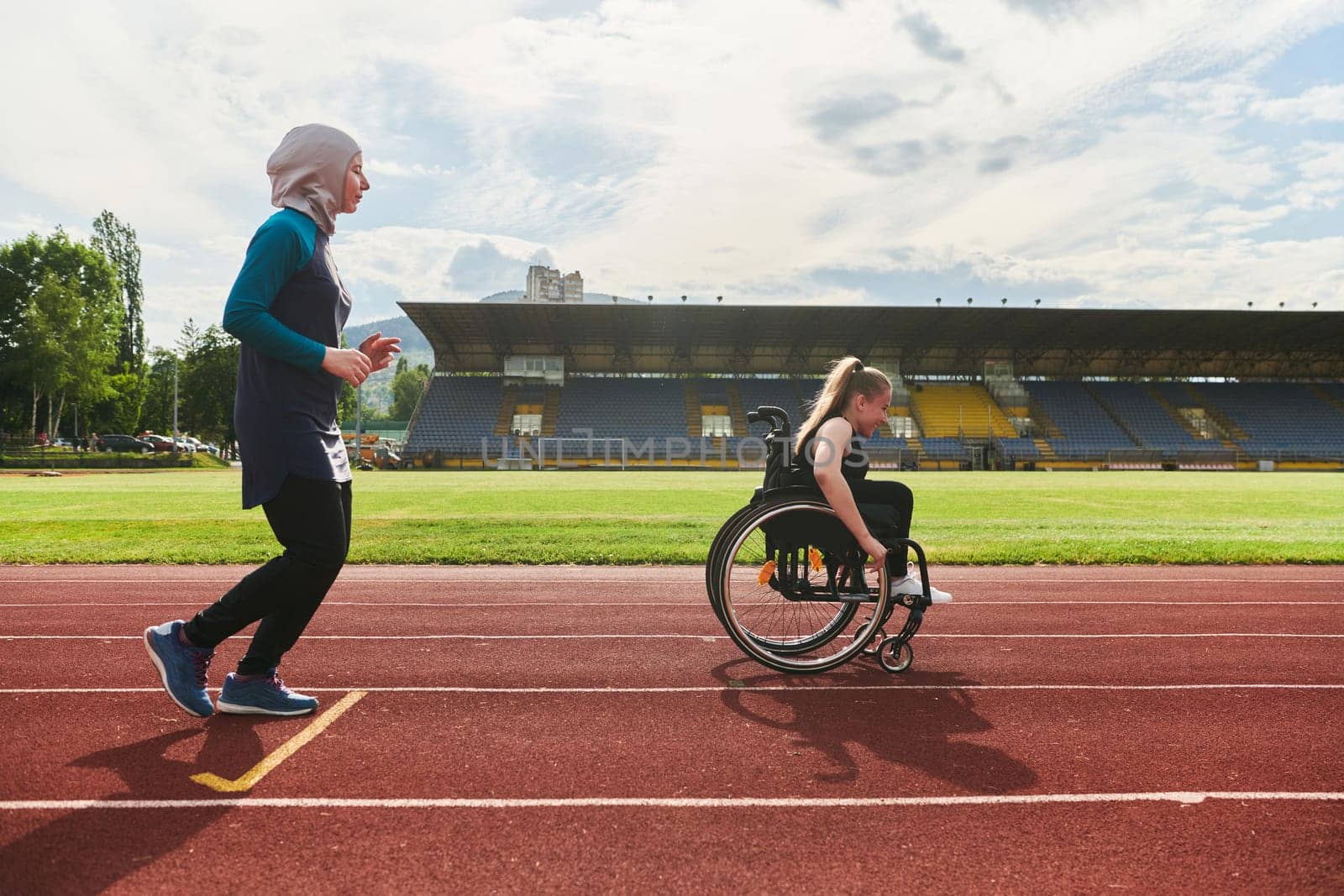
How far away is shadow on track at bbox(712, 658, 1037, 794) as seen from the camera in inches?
120

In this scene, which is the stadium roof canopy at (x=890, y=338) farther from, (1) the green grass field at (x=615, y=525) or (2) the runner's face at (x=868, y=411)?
(2) the runner's face at (x=868, y=411)

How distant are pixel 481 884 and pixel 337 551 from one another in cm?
164

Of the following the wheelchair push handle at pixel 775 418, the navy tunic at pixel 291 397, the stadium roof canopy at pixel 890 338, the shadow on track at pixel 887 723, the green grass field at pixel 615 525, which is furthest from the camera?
the stadium roof canopy at pixel 890 338

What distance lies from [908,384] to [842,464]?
177ft

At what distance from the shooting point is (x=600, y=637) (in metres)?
5.34

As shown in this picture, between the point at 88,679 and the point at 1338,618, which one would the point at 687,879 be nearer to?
the point at 88,679

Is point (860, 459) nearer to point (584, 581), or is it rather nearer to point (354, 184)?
point (354, 184)

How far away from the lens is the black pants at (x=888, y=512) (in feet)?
13.7

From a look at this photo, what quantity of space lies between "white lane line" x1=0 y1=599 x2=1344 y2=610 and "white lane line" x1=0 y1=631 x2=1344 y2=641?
42.0 inches

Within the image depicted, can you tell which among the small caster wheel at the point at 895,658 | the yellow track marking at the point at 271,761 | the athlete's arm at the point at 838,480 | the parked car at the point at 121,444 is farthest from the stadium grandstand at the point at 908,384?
the yellow track marking at the point at 271,761

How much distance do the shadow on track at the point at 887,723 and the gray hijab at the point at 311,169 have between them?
110 inches

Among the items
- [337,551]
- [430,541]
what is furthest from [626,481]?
[337,551]

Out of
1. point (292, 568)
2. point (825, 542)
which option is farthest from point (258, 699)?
point (825, 542)

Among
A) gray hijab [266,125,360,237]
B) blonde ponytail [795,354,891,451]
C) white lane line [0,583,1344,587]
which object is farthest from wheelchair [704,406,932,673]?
white lane line [0,583,1344,587]
